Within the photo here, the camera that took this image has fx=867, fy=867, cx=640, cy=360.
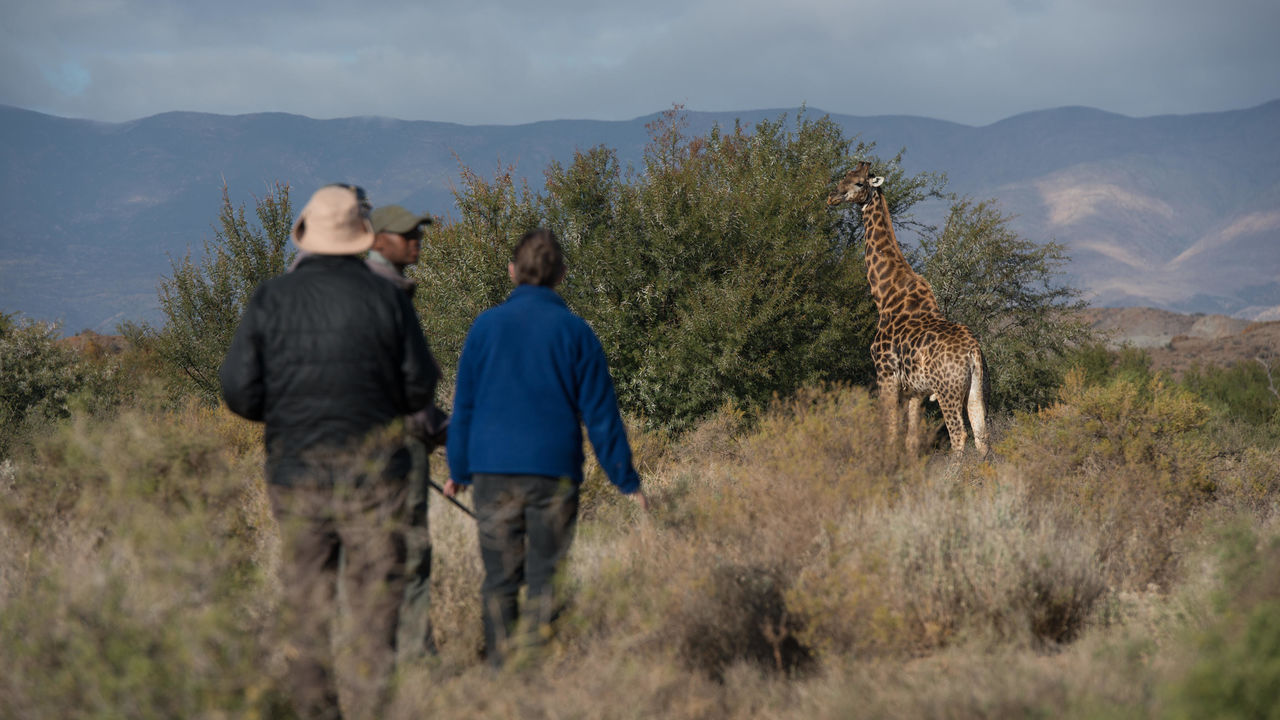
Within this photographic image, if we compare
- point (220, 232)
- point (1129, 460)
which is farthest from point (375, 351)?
point (220, 232)

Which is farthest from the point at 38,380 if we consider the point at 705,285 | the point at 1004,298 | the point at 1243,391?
the point at 1243,391

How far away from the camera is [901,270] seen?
10.6 meters

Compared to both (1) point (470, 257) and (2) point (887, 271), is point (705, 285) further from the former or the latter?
(1) point (470, 257)

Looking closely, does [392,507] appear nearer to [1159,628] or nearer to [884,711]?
[884,711]

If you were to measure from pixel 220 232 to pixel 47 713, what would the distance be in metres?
19.7

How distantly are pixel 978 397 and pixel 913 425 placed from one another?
30.3 inches

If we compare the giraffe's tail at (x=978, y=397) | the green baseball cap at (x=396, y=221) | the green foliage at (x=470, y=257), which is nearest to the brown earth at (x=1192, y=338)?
the giraffe's tail at (x=978, y=397)

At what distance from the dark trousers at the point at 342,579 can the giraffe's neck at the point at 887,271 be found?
803 cm

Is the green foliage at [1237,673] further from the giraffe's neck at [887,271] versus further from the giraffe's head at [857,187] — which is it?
the giraffe's head at [857,187]

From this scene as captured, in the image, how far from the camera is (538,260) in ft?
13.3

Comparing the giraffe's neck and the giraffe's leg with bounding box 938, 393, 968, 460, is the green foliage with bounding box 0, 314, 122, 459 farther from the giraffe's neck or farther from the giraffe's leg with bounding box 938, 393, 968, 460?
the giraffe's leg with bounding box 938, 393, 968, 460

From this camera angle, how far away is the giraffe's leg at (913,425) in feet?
25.5

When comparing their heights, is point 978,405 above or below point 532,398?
below

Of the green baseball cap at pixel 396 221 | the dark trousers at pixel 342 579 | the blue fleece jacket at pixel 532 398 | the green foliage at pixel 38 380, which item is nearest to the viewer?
the dark trousers at pixel 342 579
